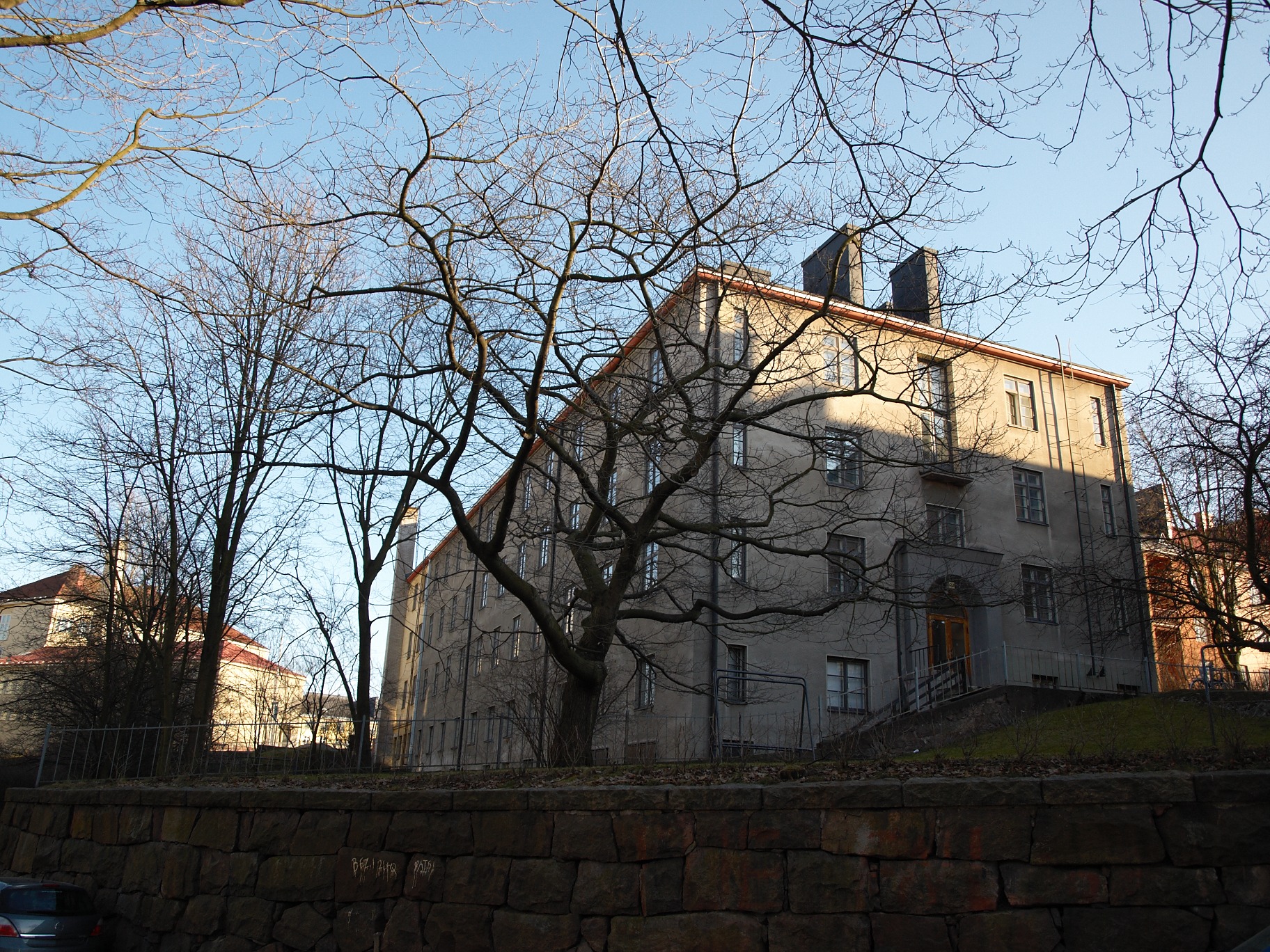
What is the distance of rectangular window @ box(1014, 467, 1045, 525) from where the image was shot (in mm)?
25906

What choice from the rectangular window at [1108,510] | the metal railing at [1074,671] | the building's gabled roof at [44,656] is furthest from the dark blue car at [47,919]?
the rectangular window at [1108,510]

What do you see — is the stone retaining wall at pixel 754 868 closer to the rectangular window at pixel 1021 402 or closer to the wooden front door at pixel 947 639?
the wooden front door at pixel 947 639

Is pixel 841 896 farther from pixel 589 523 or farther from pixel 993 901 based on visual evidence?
pixel 589 523

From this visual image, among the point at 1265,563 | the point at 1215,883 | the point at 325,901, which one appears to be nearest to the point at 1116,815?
the point at 1215,883

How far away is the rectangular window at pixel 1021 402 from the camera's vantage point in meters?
26.4

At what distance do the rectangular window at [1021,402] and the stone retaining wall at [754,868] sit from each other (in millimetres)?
22796

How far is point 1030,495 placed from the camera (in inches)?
1030

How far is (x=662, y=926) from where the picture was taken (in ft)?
19.1

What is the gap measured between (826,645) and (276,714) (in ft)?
39.4

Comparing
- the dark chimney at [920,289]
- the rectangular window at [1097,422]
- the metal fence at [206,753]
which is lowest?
the metal fence at [206,753]

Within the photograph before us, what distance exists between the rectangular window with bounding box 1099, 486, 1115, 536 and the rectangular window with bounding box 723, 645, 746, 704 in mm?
12855

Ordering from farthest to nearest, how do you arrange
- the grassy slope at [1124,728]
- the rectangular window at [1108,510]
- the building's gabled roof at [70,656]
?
the building's gabled roof at [70,656] < the rectangular window at [1108,510] < the grassy slope at [1124,728]

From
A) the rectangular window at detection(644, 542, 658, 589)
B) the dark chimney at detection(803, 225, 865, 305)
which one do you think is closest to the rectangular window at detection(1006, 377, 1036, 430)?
the rectangular window at detection(644, 542, 658, 589)

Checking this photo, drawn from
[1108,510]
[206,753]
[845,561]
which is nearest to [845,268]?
[845,561]
